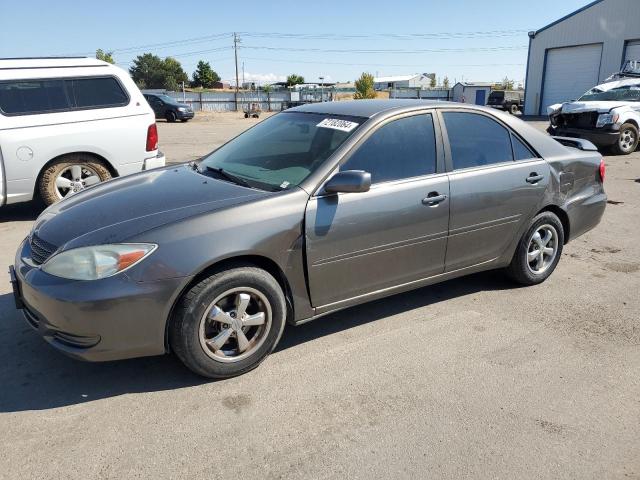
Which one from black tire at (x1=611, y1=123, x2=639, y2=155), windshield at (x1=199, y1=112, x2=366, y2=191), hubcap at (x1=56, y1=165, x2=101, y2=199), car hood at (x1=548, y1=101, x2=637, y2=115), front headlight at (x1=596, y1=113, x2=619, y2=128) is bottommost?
black tire at (x1=611, y1=123, x2=639, y2=155)

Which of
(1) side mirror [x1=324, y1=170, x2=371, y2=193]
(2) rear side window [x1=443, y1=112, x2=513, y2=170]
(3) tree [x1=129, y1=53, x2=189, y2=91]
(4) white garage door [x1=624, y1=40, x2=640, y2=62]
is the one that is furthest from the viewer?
(3) tree [x1=129, y1=53, x2=189, y2=91]

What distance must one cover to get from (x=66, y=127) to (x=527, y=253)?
560 centimetres

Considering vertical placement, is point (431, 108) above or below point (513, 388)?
above

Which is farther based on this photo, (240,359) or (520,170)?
(520,170)

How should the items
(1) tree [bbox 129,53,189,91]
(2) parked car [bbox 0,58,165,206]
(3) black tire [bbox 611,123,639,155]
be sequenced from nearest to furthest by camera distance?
1. (2) parked car [bbox 0,58,165,206]
2. (3) black tire [bbox 611,123,639,155]
3. (1) tree [bbox 129,53,189,91]

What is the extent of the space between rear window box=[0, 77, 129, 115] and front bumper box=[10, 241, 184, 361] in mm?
4501

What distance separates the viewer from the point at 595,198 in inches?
194

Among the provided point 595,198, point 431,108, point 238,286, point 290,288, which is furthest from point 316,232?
point 595,198

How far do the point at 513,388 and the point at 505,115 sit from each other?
237cm

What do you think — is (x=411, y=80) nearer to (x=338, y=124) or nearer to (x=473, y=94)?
(x=473, y=94)

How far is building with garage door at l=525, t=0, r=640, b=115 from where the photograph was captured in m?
25.8

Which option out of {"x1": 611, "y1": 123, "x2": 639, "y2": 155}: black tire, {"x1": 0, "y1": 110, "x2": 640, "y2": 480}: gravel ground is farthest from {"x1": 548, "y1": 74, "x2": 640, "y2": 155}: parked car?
{"x1": 0, "y1": 110, "x2": 640, "y2": 480}: gravel ground

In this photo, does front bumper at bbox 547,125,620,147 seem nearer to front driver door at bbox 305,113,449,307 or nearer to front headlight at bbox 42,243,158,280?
front driver door at bbox 305,113,449,307

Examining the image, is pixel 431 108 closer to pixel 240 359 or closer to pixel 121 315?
pixel 240 359
